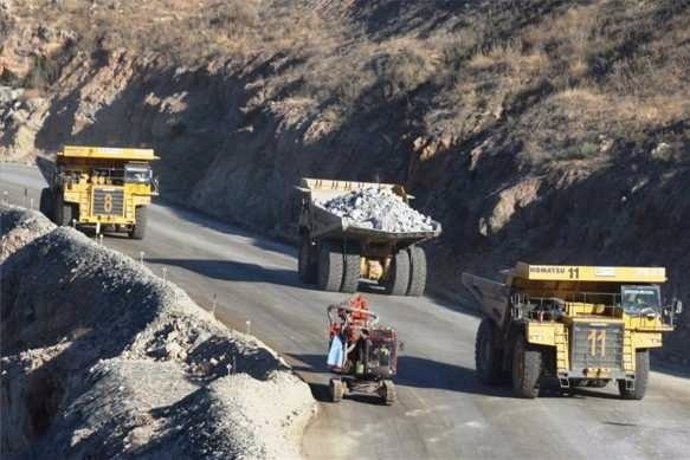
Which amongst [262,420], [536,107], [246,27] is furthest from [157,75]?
[262,420]

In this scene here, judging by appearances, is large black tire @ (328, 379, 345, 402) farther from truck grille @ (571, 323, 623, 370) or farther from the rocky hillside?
the rocky hillside

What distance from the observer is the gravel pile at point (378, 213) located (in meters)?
31.6

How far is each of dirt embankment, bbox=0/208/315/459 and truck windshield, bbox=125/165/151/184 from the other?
542 cm

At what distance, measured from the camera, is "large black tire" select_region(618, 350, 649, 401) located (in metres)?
21.6

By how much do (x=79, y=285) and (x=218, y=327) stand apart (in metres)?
7.31

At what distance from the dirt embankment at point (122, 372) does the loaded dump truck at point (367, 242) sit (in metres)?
4.65

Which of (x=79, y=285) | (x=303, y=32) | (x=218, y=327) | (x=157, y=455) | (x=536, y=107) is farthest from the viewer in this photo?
(x=303, y=32)

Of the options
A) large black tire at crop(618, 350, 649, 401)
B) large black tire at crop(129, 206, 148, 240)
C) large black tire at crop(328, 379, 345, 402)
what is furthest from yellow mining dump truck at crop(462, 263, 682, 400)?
large black tire at crop(129, 206, 148, 240)

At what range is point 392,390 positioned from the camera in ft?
67.0

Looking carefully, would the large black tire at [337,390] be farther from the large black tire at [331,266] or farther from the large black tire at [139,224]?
the large black tire at [139,224]

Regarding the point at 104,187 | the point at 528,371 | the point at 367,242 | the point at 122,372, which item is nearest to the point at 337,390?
the point at 528,371

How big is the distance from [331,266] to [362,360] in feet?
38.3


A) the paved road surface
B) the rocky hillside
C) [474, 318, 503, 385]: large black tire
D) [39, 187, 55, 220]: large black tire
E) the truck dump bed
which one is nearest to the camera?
the paved road surface

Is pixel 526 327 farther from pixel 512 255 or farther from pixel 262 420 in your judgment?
pixel 512 255
